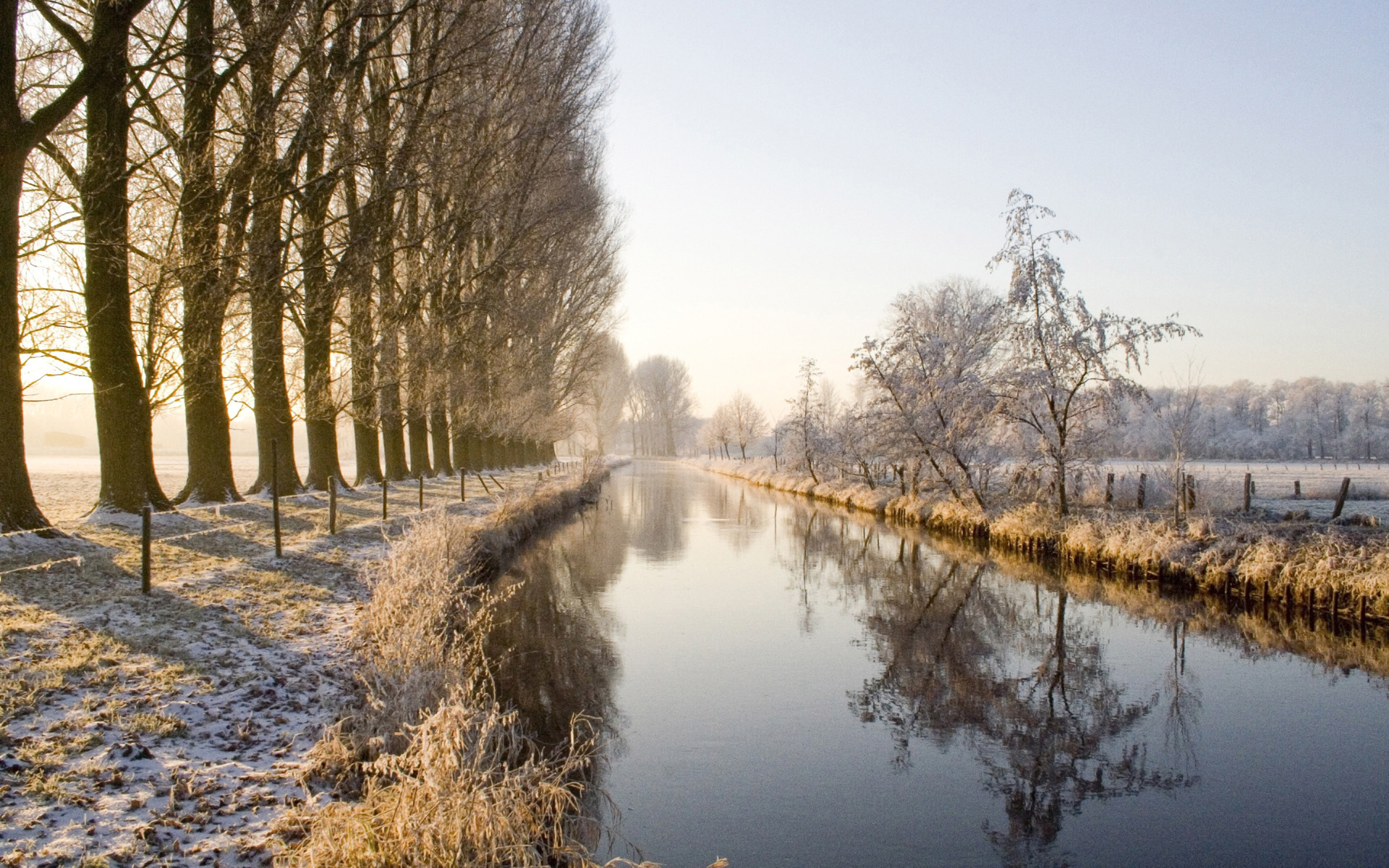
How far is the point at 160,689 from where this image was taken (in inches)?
229

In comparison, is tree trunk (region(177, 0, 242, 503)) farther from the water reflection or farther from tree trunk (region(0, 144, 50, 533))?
the water reflection

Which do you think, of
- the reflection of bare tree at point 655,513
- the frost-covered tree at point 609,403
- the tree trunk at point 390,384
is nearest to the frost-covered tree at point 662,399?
the frost-covered tree at point 609,403

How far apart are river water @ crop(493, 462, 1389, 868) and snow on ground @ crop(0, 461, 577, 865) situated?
7.04 feet

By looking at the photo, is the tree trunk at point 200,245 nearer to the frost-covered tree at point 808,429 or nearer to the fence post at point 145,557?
the fence post at point 145,557

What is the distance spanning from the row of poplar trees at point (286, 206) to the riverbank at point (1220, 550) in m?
14.0

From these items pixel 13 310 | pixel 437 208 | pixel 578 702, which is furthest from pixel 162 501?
pixel 437 208

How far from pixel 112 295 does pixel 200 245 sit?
54.6 inches

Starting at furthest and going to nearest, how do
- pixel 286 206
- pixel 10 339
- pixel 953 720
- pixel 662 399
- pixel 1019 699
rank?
pixel 662 399 → pixel 286 206 → pixel 10 339 → pixel 1019 699 → pixel 953 720

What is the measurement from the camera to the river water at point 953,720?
5648 millimetres

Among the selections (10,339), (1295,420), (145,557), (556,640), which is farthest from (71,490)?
(1295,420)

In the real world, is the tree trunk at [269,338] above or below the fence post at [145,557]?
above

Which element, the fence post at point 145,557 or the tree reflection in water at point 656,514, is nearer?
the fence post at point 145,557

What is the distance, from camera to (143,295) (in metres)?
11.7

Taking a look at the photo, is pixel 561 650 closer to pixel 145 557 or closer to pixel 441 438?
pixel 145 557
